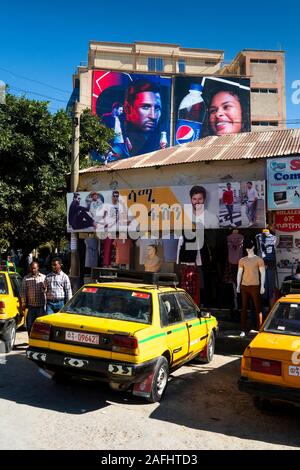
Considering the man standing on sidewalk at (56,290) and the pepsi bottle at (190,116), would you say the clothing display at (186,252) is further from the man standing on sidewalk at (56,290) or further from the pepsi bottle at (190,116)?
the pepsi bottle at (190,116)

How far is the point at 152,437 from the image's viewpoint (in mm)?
4137

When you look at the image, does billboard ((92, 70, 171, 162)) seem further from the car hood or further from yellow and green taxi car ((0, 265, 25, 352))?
the car hood

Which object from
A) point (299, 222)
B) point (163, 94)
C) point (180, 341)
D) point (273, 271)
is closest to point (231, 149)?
point (299, 222)

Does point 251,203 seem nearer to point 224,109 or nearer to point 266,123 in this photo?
point 224,109

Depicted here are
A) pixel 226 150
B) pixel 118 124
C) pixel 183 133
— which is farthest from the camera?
pixel 183 133

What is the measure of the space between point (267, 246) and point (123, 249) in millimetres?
4569

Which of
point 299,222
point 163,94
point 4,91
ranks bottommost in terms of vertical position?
point 299,222

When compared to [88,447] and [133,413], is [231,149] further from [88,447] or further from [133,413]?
[88,447]

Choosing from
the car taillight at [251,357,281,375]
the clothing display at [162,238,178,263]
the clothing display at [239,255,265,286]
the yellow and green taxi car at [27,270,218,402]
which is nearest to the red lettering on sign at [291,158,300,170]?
the clothing display at [239,255,265,286]

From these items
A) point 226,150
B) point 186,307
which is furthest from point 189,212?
point 186,307

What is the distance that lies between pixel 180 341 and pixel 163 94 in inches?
1761

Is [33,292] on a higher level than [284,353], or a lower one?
higher

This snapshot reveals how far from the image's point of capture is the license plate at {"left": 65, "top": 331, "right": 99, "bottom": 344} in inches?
196

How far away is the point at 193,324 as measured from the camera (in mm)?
6492
